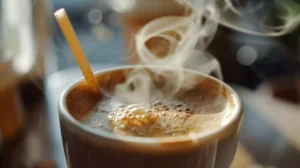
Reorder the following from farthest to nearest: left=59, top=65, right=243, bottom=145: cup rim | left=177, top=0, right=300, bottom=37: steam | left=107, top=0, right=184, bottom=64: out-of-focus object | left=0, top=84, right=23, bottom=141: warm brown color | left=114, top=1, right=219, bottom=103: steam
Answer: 1. left=177, top=0, right=300, bottom=37: steam
2. left=107, top=0, right=184, bottom=64: out-of-focus object
3. left=0, top=84, right=23, bottom=141: warm brown color
4. left=114, top=1, right=219, bottom=103: steam
5. left=59, top=65, right=243, bottom=145: cup rim

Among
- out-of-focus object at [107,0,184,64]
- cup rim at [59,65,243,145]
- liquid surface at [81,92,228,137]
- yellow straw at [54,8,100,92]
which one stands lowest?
out-of-focus object at [107,0,184,64]

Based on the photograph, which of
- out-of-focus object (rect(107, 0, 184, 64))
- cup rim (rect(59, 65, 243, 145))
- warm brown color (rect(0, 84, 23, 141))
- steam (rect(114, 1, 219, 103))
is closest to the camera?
cup rim (rect(59, 65, 243, 145))

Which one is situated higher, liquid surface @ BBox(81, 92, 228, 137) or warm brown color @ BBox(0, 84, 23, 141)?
A: liquid surface @ BBox(81, 92, 228, 137)

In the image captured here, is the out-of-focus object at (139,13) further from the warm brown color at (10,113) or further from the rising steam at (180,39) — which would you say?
the warm brown color at (10,113)

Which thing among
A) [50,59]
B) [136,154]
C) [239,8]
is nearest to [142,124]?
[136,154]

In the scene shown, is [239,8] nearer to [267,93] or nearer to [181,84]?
[267,93]

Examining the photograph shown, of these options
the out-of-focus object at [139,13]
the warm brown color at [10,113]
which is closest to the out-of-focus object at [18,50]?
the warm brown color at [10,113]

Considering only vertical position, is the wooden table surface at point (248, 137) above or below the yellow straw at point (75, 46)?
below

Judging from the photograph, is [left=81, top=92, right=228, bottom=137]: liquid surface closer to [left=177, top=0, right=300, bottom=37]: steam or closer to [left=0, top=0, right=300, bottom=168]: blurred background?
[left=0, top=0, right=300, bottom=168]: blurred background

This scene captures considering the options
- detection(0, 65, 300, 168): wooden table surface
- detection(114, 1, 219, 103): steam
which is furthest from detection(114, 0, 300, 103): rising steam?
detection(0, 65, 300, 168): wooden table surface
